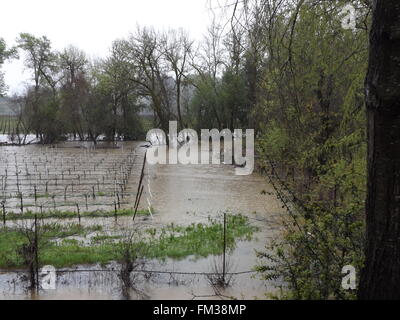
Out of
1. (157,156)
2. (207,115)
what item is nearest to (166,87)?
(207,115)

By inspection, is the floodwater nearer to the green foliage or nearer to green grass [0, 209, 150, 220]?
green grass [0, 209, 150, 220]

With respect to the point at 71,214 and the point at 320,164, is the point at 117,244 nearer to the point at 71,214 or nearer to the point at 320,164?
the point at 71,214

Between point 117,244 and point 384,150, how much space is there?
742 centimetres

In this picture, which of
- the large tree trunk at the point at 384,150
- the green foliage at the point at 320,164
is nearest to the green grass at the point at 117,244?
the green foliage at the point at 320,164

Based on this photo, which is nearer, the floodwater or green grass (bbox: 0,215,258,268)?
the floodwater

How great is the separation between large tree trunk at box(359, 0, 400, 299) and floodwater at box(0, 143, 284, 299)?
1988 mm

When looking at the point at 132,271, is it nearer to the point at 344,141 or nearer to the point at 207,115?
the point at 344,141

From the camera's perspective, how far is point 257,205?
48.2ft

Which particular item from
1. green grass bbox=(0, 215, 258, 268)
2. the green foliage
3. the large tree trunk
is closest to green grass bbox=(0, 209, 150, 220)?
green grass bbox=(0, 215, 258, 268)

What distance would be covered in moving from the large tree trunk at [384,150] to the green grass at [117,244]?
6.10 metres

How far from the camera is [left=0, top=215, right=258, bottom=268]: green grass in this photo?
850 cm

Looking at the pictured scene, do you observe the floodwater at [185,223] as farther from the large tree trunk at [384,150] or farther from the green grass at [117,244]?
the large tree trunk at [384,150]

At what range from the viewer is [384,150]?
7.63 feet

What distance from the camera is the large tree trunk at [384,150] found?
226 centimetres
